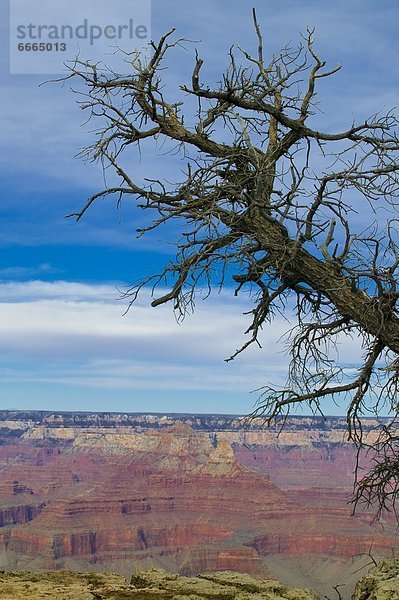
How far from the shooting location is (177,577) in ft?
28.5

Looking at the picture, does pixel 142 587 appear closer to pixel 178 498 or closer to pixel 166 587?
pixel 166 587

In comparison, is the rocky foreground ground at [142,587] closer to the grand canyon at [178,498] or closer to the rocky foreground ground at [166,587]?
the rocky foreground ground at [166,587]

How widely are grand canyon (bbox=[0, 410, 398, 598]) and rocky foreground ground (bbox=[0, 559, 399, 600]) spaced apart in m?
70.7

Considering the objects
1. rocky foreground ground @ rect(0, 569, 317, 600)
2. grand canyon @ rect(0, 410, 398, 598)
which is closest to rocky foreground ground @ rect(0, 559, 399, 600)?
rocky foreground ground @ rect(0, 569, 317, 600)

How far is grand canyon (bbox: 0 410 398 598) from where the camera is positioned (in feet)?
286

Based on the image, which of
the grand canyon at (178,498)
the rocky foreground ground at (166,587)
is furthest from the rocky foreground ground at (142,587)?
the grand canyon at (178,498)

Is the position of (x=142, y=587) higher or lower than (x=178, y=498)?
higher

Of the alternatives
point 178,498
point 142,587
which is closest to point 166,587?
point 142,587

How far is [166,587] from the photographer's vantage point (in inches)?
323

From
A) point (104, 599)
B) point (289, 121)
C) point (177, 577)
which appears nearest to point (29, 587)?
point (104, 599)

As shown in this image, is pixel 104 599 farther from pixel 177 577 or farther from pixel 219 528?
pixel 219 528

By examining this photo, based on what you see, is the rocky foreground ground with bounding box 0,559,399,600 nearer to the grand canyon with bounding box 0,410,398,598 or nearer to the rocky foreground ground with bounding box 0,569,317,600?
the rocky foreground ground with bounding box 0,569,317,600

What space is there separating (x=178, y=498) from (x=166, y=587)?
95907mm

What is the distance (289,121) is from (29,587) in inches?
217
